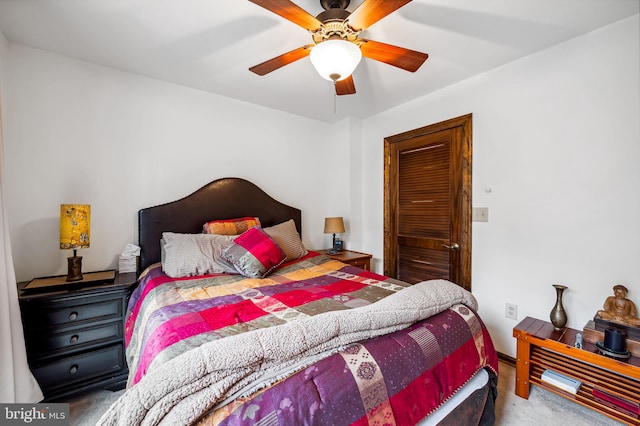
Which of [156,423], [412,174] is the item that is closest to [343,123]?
[412,174]

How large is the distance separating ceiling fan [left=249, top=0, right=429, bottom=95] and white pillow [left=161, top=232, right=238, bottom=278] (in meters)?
1.47

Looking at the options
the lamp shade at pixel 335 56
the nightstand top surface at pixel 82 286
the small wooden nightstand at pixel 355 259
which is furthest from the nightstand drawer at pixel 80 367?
the lamp shade at pixel 335 56

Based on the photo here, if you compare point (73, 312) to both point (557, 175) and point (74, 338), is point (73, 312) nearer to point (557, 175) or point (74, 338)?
point (74, 338)

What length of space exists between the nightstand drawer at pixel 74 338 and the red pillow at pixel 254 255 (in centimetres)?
87

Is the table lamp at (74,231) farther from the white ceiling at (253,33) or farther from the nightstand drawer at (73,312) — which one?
the white ceiling at (253,33)

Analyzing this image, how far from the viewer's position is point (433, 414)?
1197 mm

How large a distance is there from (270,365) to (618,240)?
7.67 ft

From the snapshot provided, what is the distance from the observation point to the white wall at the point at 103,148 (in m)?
1.98

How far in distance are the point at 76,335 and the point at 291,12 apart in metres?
2.33

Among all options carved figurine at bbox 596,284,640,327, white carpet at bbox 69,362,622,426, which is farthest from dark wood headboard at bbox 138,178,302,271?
carved figurine at bbox 596,284,640,327

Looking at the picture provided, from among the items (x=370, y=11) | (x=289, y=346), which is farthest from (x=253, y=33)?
(x=289, y=346)

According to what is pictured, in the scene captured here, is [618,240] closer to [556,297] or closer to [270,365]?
[556,297]

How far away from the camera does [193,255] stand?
A: 2055 mm

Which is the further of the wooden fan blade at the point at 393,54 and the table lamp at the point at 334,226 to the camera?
the table lamp at the point at 334,226
